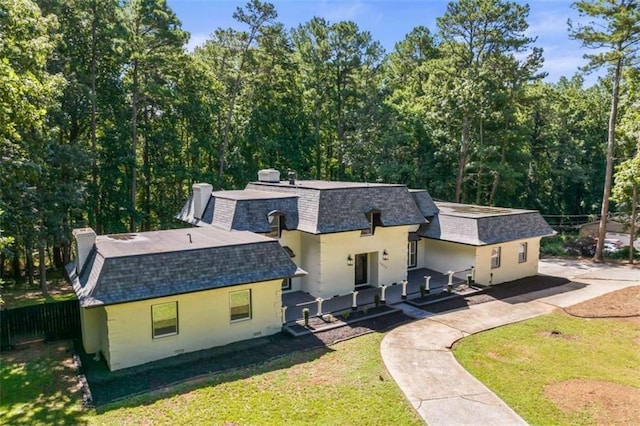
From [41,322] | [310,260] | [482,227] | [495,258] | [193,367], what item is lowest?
[193,367]

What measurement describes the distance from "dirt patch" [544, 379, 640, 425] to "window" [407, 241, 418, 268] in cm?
1253

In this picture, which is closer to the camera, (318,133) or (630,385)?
(630,385)

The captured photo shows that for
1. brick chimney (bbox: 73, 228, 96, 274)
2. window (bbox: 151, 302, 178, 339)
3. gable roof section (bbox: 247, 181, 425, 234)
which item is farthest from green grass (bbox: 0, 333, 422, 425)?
gable roof section (bbox: 247, 181, 425, 234)

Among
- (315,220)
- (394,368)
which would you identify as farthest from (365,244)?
(394,368)

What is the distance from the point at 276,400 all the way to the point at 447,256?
1478 centimetres

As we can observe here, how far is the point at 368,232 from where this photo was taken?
2031 cm

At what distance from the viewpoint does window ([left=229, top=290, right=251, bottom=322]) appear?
1462cm

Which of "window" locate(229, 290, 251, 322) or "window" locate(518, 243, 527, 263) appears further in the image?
"window" locate(518, 243, 527, 263)

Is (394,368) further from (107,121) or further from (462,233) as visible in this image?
(107,121)

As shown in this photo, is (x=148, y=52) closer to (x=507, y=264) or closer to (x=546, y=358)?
(x=507, y=264)

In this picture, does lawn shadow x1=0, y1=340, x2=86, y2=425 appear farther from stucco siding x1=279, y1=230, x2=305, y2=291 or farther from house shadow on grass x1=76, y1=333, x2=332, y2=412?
stucco siding x1=279, y1=230, x2=305, y2=291

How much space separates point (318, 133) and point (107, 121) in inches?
683

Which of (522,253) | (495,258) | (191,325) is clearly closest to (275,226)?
(191,325)

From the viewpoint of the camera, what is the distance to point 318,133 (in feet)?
125
